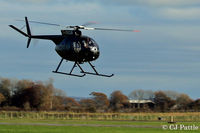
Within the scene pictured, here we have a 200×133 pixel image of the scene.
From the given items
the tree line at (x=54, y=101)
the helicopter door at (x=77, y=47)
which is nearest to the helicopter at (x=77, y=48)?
the helicopter door at (x=77, y=47)

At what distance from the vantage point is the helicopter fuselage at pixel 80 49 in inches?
1993

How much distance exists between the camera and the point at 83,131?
49.0m

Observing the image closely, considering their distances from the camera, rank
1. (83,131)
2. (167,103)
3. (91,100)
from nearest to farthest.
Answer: (83,131), (167,103), (91,100)

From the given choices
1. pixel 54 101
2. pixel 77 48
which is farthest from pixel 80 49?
pixel 54 101

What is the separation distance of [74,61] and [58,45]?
244 centimetres

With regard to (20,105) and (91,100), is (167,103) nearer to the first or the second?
(91,100)

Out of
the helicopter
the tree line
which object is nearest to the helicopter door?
the helicopter

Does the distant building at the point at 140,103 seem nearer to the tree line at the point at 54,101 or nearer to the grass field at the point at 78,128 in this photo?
the tree line at the point at 54,101

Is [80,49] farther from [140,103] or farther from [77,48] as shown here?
[140,103]

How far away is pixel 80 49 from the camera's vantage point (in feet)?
166

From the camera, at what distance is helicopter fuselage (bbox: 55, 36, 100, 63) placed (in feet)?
166

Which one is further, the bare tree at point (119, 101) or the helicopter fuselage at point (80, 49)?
the bare tree at point (119, 101)

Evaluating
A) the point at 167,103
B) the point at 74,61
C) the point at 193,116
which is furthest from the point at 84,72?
the point at 167,103

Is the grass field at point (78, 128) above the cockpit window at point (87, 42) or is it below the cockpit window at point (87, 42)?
below
